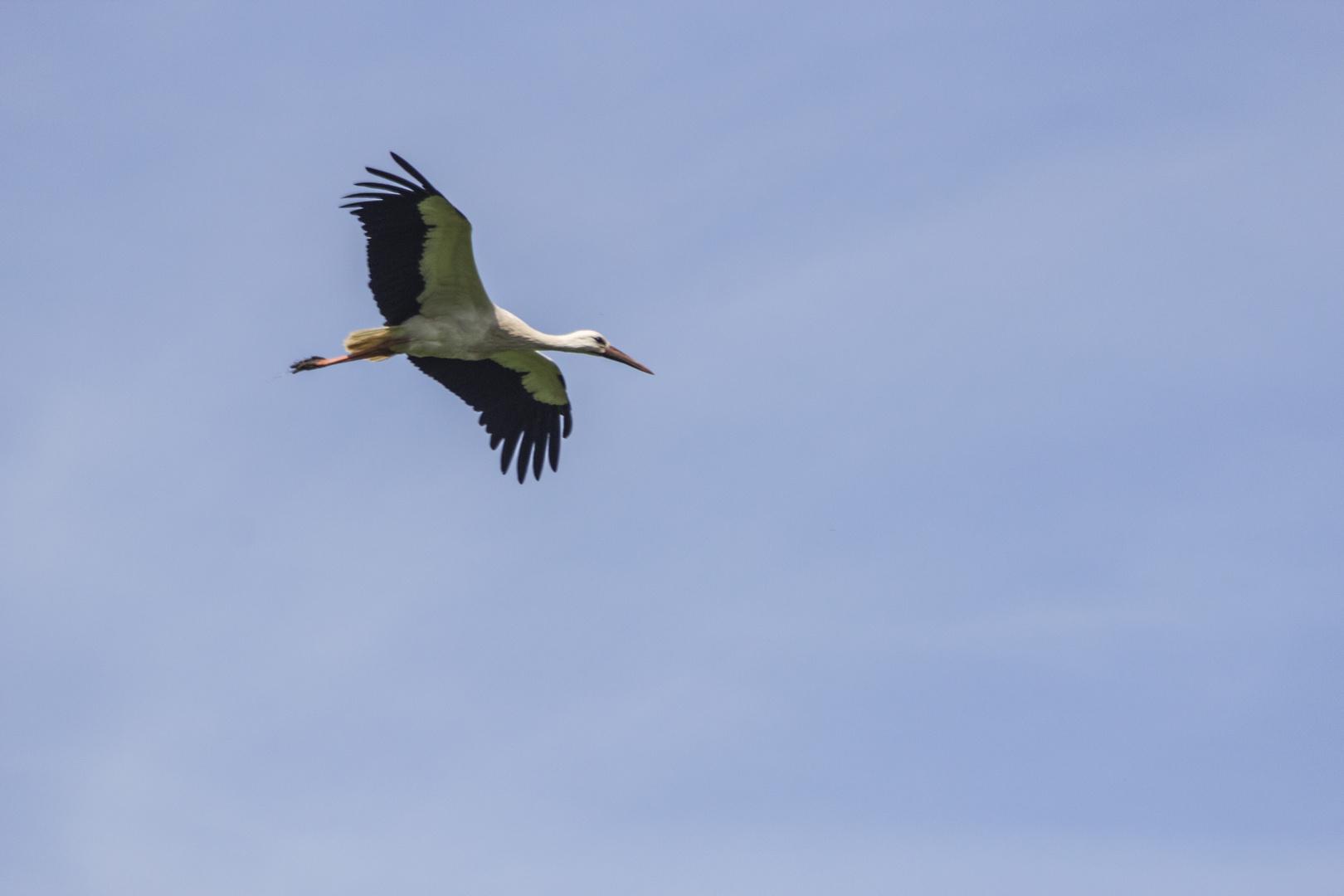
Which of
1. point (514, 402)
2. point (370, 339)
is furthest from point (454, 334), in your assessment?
point (514, 402)

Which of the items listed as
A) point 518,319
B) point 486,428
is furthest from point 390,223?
point 486,428

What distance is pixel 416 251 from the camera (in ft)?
47.5

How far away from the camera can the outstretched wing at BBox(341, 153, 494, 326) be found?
14.0 meters

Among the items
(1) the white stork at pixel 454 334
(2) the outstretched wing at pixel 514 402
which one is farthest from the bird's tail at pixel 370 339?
(2) the outstretched wing at pixel 514 402

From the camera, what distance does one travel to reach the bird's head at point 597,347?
53.3ft

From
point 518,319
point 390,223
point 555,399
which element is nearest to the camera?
point 390,223

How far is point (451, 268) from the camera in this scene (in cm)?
1460

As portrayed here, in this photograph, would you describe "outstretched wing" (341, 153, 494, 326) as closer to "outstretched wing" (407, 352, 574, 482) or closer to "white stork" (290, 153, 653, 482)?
"white stork" (290, 153, 653, 482)

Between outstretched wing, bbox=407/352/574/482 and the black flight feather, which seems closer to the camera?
the black flight feather

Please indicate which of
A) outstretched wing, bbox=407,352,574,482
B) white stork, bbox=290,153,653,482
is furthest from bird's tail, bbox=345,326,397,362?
outstretched wing, bbox=407,352,574,482

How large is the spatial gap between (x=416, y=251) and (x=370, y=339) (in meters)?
1.00

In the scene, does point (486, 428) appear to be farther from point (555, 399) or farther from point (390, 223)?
point (390, 223)

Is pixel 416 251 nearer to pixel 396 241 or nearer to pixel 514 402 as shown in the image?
pixel 396 241

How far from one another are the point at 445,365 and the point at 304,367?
177 cm
